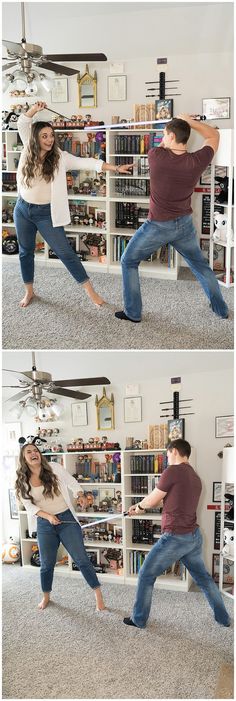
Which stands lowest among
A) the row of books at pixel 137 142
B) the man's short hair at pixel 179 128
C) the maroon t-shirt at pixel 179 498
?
the maroon t-shirt at pixel 179 498

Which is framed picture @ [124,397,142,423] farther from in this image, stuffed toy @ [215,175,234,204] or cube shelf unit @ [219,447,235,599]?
stuffed toy @ [215,175,234,204]

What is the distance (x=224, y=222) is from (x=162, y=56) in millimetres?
1461

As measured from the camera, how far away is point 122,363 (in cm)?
509

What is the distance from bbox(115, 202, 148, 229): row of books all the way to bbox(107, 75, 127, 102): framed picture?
883 mm

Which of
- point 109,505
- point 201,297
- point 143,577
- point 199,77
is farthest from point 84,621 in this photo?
point 199,77

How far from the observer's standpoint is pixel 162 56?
5.02 metres

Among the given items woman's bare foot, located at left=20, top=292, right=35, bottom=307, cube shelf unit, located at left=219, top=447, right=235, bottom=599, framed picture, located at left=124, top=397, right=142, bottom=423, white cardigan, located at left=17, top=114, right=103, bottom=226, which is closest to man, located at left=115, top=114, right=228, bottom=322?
white cardigan, located at left=17, top=114, right=103, bottom=226

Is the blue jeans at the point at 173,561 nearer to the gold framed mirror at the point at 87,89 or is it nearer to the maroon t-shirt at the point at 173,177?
the maroon t-shirt at the point at 173,177

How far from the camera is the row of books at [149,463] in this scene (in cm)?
484

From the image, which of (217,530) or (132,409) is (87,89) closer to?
(132,409)

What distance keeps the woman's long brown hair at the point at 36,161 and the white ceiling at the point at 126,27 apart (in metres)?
1.81

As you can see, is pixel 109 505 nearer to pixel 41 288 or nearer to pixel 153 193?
pixel 41 288

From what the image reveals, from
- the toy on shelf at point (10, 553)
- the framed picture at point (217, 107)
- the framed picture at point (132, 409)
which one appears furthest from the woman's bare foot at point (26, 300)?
the toy on shelf at point (10, 553)

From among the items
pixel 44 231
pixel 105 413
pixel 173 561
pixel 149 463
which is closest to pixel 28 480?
Answer: pixel 173 561
